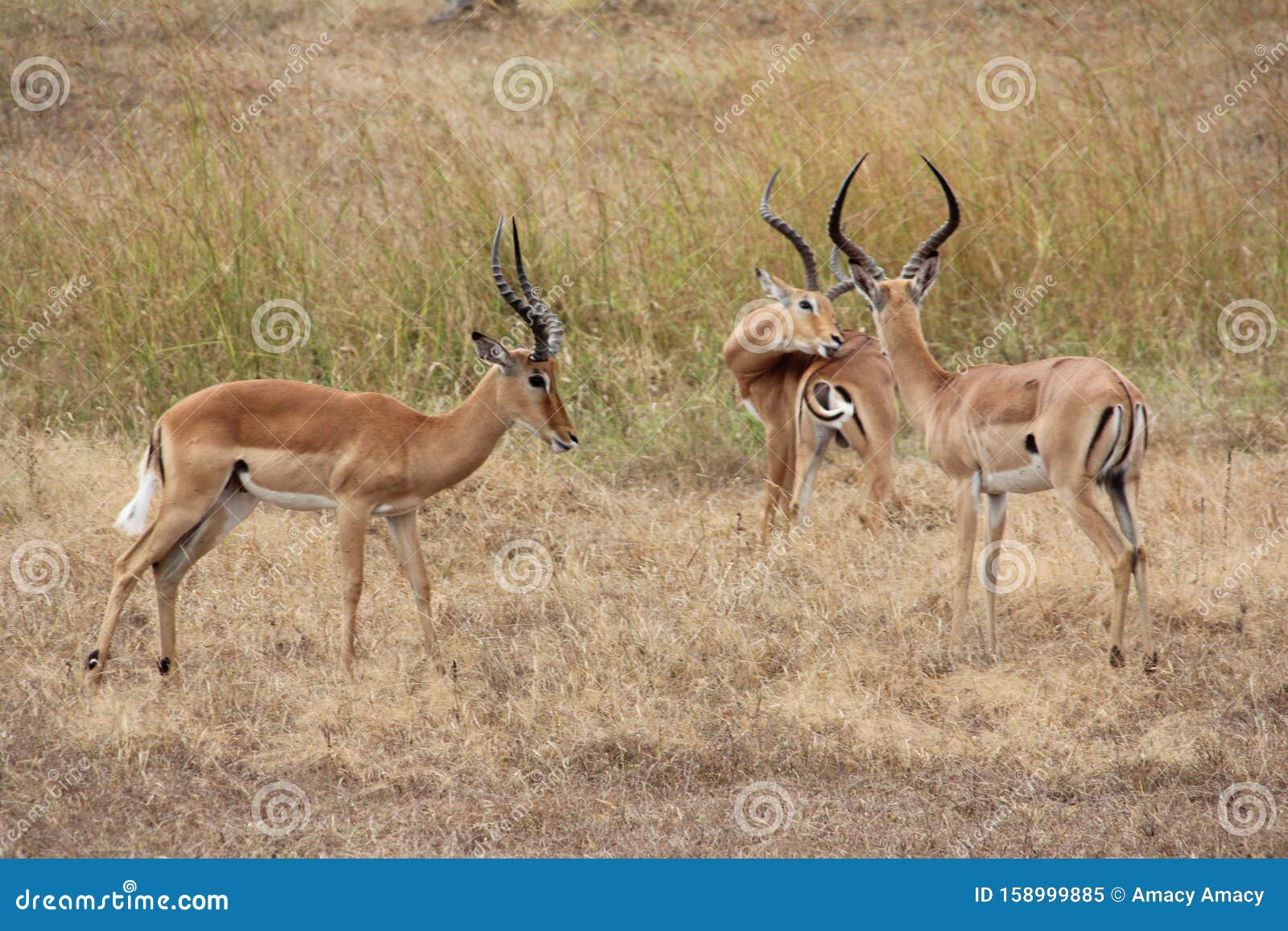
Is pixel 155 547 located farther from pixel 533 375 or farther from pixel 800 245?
pixel 800 245

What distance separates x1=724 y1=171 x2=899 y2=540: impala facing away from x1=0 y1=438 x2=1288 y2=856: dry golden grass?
310 mm

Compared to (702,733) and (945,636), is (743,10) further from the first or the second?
(702,733)

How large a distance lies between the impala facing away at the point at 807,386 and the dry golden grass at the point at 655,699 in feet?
1.02

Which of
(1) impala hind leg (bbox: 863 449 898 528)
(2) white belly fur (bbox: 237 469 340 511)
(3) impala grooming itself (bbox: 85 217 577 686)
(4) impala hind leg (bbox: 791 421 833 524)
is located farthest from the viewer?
(4) impala hind leg (bbox: 791 421 833 524)

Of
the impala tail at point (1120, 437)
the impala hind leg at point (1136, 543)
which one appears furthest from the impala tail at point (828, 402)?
the impala tail at point (1120, 437)

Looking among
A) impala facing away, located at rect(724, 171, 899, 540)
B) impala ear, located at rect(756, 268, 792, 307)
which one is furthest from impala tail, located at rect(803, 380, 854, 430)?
impala ear, located at rect(756, 268, 792, 307)

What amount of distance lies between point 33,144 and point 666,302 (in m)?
4.37

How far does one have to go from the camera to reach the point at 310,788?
415cm

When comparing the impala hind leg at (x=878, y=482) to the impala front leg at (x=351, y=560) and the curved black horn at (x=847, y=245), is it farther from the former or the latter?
the impala front leg at (x=351, y=560)

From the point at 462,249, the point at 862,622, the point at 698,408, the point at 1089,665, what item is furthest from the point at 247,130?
the point at 1089,665

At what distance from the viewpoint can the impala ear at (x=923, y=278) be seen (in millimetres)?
5566

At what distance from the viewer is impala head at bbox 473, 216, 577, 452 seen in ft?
16.7

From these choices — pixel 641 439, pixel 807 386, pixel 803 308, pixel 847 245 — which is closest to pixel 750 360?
pixel 803 308

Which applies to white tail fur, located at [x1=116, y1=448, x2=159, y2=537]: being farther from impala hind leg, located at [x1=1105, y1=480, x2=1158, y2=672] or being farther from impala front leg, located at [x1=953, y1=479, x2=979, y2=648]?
impala hind leg, located at [x1=1105, y1=480, x2=1158, y2=672]
